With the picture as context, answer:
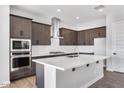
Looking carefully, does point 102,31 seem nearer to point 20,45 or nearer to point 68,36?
point 68,36

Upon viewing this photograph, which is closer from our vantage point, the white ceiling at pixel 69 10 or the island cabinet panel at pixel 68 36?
the white ceiling at pixel 69 10

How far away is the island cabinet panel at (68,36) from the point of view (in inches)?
215

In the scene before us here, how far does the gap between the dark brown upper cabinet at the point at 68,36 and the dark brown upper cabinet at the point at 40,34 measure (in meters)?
1.14

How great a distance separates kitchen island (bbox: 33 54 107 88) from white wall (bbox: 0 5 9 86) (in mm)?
1079

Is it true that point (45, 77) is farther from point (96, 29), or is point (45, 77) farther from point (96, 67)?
point (96, 29)

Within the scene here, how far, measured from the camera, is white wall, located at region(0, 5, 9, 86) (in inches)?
112

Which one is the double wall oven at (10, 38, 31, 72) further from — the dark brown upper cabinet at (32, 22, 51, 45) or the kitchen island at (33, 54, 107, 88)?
the kitchen island at (33, 54, 107, 88)

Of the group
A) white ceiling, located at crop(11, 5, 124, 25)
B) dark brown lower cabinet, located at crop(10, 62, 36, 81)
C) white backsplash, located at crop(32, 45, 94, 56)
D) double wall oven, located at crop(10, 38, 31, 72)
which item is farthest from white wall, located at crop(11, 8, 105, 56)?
dark brown lower cabinet, located at crop(10, 62, 36, 81)

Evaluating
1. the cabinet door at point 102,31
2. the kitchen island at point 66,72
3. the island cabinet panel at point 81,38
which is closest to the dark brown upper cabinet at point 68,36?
the island cabinet panel at point 81,38

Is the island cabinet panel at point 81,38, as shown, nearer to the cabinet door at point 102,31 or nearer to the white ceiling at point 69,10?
the cabinet door at point 102,31

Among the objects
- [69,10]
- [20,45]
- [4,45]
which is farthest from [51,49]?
[4,45]

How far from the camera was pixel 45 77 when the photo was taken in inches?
90.8
